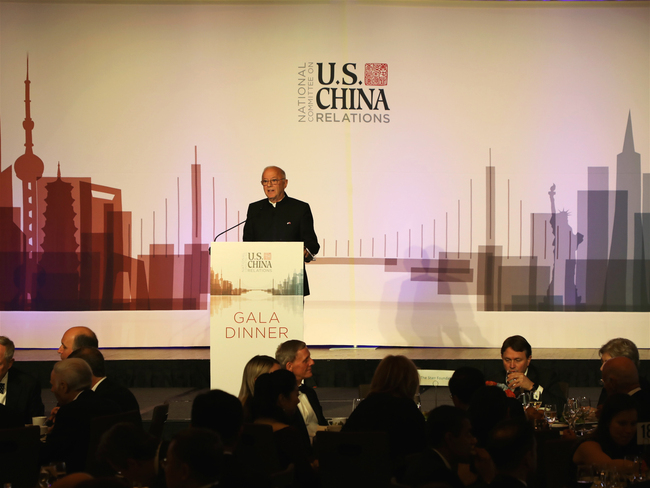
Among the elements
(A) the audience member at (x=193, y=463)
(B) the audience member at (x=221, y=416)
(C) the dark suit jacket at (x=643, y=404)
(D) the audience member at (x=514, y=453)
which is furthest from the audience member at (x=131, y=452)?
(C) the dark suit jacket at (x=643, y=404)

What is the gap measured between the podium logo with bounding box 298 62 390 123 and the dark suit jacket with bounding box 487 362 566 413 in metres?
3.77

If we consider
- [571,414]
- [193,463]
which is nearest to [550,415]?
[571,414]

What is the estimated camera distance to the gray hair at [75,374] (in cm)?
362

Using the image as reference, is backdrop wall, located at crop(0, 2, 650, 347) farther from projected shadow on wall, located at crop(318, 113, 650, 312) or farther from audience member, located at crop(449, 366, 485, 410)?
audience member, located at crop(449, 366, 485, 410)

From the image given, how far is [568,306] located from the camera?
7703 millimetres

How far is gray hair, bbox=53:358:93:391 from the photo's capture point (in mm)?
3625

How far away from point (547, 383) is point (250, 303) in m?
1.96

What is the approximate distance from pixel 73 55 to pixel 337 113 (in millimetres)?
2871

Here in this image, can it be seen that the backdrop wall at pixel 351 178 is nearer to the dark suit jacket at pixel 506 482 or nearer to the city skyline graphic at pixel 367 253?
the city skyline graphic at pixel 367 253

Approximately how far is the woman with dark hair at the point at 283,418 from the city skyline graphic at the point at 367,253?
14.8 ft

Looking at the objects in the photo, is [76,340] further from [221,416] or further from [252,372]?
[221,416]

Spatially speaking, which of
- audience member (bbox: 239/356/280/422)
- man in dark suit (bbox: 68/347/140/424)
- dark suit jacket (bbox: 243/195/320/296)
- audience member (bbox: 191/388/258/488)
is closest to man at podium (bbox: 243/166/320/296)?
dark suit jacket (bbox: 243/195/320/296)

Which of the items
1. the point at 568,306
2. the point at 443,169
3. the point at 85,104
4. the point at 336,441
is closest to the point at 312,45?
the point at 443,169

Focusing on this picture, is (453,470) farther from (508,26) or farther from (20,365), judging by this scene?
(508,26)
